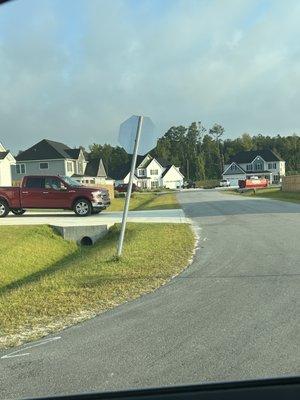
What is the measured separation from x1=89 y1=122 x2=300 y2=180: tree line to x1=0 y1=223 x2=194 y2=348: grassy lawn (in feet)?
378

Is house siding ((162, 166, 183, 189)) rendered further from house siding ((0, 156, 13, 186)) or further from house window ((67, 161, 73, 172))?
house siding ((0, 156, 13, 186))

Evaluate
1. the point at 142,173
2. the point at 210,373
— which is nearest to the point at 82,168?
the point at 142,173

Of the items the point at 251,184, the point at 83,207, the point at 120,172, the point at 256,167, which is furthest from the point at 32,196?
the point at 256,167

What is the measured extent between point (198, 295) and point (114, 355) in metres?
2.76

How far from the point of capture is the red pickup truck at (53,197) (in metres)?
23.2

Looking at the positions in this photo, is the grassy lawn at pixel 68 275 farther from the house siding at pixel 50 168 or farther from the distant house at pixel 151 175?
the distant house at pixel 151 175

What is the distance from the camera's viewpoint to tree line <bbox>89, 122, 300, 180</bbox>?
450ft

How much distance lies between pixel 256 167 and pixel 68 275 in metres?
119

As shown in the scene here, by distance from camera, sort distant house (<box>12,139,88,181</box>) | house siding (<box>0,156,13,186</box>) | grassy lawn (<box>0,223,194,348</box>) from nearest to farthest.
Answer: grassy lawn (<box>0,223,194,348</box>) → house siding (<box>0,156,13,186</box>) → distant house (<box>12,139,88,181</box>)

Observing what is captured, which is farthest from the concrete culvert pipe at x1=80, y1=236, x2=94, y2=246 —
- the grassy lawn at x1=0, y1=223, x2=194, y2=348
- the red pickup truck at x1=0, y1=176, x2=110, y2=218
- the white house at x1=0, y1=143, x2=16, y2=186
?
the white house at x1=0, y1=143, x2=16, y2=186

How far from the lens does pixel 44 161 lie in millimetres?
70375

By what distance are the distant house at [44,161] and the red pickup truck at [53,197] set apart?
4626 centimetres

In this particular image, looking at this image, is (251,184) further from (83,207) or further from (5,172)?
(83,207)

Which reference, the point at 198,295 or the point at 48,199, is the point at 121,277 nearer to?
the point at 198,295
